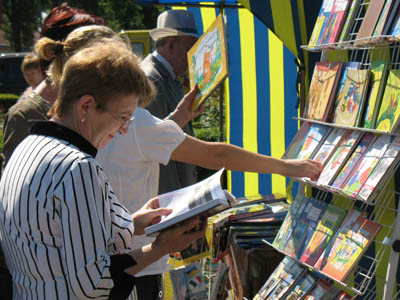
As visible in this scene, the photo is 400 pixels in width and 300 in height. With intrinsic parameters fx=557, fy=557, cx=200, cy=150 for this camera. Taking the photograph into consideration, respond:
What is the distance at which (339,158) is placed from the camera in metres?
2.49

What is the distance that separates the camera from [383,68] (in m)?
2.27

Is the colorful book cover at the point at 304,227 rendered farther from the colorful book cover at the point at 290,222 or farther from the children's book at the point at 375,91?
the children's book at the point at 375,91

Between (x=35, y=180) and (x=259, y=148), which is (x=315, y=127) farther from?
(x=259, y=148)

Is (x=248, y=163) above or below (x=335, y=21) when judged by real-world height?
below

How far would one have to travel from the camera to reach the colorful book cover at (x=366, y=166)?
2225mm

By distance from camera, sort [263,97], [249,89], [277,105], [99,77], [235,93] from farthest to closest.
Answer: [235,93] < [249,89] < [263,97] < [277,105] < [99,77]

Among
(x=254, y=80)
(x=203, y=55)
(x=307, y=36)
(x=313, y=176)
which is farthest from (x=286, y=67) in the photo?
(x=313, y=176)

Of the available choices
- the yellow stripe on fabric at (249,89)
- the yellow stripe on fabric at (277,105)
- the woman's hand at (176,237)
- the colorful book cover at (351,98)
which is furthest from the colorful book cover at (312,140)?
the yellow stripe on fabric at (249,89)

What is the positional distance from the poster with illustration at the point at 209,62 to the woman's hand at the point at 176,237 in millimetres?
995

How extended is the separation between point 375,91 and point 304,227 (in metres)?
0.74

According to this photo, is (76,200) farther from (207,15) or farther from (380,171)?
(207,15)

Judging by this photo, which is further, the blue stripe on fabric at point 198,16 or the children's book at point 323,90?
the blue stripe on fabric at point 198,16

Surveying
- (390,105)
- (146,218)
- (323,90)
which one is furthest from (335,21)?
(146,218)

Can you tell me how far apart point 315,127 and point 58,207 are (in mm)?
1600
